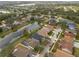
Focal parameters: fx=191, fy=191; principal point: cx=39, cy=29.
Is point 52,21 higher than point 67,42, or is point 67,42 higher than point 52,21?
point 52,21

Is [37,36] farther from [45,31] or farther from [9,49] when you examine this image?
[9,49]

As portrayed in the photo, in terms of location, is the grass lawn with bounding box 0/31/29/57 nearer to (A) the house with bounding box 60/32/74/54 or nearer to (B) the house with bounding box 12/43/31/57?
(B) the house with bounding box 12/43/31/57

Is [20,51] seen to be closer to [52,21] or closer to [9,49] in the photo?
[9,49]

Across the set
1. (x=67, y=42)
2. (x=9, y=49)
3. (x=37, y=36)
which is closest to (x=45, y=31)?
(x=37, y=36)

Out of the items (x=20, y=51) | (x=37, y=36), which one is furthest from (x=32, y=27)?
(x=20, y=51)

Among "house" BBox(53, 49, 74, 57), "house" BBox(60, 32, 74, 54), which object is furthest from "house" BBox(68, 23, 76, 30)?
"house" BBox(53, 49, 74, 57)

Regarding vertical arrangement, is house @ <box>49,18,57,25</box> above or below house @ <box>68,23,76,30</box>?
above

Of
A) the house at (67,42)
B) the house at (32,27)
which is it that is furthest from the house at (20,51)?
the house at (67,42)

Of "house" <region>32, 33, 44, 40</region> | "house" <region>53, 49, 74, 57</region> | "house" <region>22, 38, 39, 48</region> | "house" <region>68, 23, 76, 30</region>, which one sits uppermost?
"house" <region>68, 23, 76, 30</region>

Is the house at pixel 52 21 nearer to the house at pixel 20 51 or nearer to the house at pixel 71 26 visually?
the house at pixel 71 26

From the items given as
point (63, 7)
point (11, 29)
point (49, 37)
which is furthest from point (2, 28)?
point (63, 7)
